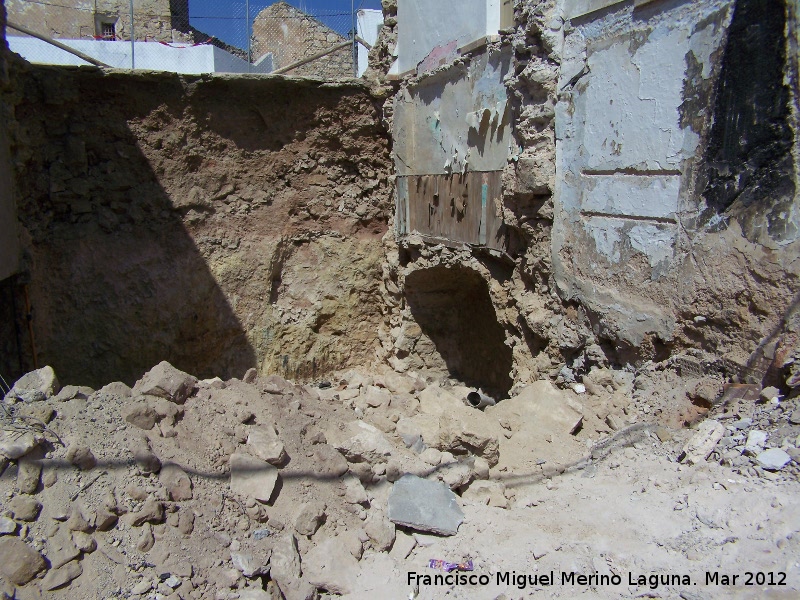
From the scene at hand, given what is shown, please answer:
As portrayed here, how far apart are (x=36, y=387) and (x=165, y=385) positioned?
612mm

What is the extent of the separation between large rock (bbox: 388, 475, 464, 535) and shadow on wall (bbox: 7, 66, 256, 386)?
4.27m

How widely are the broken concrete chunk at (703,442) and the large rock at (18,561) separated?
115 inches

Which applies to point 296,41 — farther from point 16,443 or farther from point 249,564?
point 249,564

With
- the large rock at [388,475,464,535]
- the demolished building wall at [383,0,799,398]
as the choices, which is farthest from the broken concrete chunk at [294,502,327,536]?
the demolished building wall at [383,0,799,398]

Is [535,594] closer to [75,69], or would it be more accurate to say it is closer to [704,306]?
[704,306]

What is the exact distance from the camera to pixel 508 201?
188 inches

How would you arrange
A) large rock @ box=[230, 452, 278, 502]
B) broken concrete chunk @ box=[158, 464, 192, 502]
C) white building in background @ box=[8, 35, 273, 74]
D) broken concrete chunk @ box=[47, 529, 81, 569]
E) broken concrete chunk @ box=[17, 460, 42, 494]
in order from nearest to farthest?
broken concrete chunk @ box=[47, 529, 81, 569] → broken concrete chunk @ box=[17, 460, 42, 494] → broken concrete chunk @ box=[158, 464, 192, 502] → large rock @ box=[230, 452, 278, 502] → white building in background @ box=[8, 35, 273, 74]

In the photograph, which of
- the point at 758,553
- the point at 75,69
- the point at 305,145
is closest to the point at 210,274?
the point at 305,145

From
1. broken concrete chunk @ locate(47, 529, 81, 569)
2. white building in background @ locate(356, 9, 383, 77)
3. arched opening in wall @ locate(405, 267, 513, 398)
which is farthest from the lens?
→ white building in background @ locate(356, 9, 383, 77)

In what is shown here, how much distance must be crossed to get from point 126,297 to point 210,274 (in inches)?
35.7

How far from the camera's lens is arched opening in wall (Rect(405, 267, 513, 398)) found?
673 centimetres

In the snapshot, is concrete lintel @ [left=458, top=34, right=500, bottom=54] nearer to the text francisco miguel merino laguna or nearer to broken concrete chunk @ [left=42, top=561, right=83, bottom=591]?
the text francisco miguel merino laguna

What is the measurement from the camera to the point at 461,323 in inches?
282

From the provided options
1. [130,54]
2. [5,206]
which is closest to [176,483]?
[5,206]
